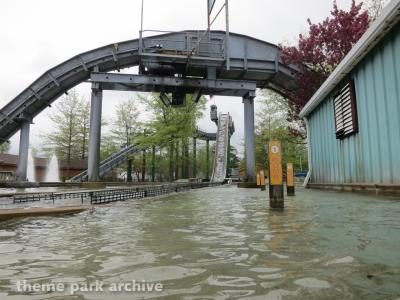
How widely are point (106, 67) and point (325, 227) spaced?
19.4m

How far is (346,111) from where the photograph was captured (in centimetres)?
878

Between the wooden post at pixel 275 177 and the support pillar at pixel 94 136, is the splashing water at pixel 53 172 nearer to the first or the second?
the support pillar at pixel 94 136

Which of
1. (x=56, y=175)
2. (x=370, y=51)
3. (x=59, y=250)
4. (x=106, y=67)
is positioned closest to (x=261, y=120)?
(x=106, y=67)

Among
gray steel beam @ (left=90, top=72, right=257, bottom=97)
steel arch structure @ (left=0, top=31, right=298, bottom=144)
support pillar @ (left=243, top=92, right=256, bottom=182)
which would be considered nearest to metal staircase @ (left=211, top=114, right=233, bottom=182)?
support pillar @ (left=243, top=92, right=256, bottom=182)

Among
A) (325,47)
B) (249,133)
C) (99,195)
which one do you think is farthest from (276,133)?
(99,195)

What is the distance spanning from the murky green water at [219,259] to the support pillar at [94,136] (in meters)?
14.5

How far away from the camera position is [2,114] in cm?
1891

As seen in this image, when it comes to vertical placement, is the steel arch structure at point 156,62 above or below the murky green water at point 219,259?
above

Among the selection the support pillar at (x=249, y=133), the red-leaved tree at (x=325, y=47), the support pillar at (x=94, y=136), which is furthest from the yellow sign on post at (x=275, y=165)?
the support pillar at (x=94, y=136)

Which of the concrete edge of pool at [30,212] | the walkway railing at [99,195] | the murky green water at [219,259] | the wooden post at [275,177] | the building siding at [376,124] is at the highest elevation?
the building siding at [376,124]

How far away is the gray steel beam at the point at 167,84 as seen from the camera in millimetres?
17828

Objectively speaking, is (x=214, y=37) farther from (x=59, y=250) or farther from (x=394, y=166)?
(x=59, y=250)

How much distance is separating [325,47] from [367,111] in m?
10.2

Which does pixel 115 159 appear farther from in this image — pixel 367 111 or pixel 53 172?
pixel 367 111
